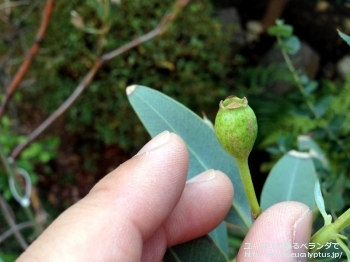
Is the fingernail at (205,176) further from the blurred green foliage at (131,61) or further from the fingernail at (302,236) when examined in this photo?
the blurred green foliage at (131,61)

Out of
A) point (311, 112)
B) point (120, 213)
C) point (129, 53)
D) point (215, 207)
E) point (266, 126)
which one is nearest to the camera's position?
point (120, 213)

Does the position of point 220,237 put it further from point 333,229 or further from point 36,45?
point 36,45

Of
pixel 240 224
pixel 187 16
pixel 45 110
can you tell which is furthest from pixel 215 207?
Answer: pixel 45 110

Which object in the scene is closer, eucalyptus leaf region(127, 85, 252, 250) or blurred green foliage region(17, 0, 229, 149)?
eucalyptus leaf region(127, 85, 252, 250)

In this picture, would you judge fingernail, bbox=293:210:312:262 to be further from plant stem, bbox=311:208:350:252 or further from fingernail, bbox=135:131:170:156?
fingernail, bbox=135:131:170:156

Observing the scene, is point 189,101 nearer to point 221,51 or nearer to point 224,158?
point 221,51

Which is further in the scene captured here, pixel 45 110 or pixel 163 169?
pixel 45 110

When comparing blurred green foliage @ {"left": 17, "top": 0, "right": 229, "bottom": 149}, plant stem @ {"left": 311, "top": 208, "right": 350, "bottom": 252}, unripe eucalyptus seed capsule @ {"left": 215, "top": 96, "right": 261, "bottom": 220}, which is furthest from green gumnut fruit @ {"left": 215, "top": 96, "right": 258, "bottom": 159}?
blurred green foliage @ {"left": 17, "top": 0, "right": 229, "bottom": 149}

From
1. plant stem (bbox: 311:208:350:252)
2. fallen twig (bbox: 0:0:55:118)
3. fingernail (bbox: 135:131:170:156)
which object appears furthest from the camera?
fallen twig (bbox: 0:0:55:118)
